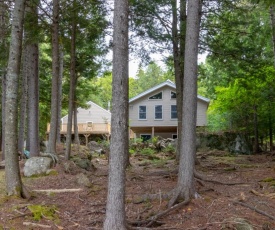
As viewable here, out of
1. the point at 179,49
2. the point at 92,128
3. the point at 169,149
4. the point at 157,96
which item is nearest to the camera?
the point at 179,49

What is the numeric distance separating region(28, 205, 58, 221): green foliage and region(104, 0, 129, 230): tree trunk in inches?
57.6

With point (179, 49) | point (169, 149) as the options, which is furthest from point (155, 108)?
point (179, 49)

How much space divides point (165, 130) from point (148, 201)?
907 inches

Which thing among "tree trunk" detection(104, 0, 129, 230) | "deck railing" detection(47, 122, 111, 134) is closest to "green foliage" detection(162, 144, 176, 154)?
"deck railing" detection(47, 122, 111, 134)

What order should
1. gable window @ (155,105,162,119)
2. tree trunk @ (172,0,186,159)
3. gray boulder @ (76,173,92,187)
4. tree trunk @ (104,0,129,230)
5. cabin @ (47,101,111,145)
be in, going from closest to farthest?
tree trunk @ (104,0,129,230) → gray boulder @ (76,173,92,187) → tree trunk @ (172,0,186,159) → gable window @ (155,105,162,119) → cabin @ (47,101,111,145)

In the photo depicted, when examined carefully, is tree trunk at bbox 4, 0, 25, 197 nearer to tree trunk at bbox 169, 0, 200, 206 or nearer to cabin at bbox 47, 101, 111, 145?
tree trunk at bbox 169, 0, 200, 206

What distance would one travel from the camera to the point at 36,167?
9.25 metres

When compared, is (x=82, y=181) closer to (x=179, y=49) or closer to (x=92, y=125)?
(x=179, y=49)

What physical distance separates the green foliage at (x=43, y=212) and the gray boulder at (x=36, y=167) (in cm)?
322

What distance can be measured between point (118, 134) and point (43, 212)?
2356mm

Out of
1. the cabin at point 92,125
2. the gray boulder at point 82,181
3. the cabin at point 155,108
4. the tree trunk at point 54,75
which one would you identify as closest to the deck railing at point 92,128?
the cabin at point 92,125

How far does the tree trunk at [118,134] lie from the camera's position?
182 inches

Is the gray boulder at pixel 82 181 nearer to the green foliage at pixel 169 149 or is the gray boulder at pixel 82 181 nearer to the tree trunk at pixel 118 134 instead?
the tree trunk at pixel 118 134

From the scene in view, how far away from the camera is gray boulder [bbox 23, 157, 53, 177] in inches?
357
